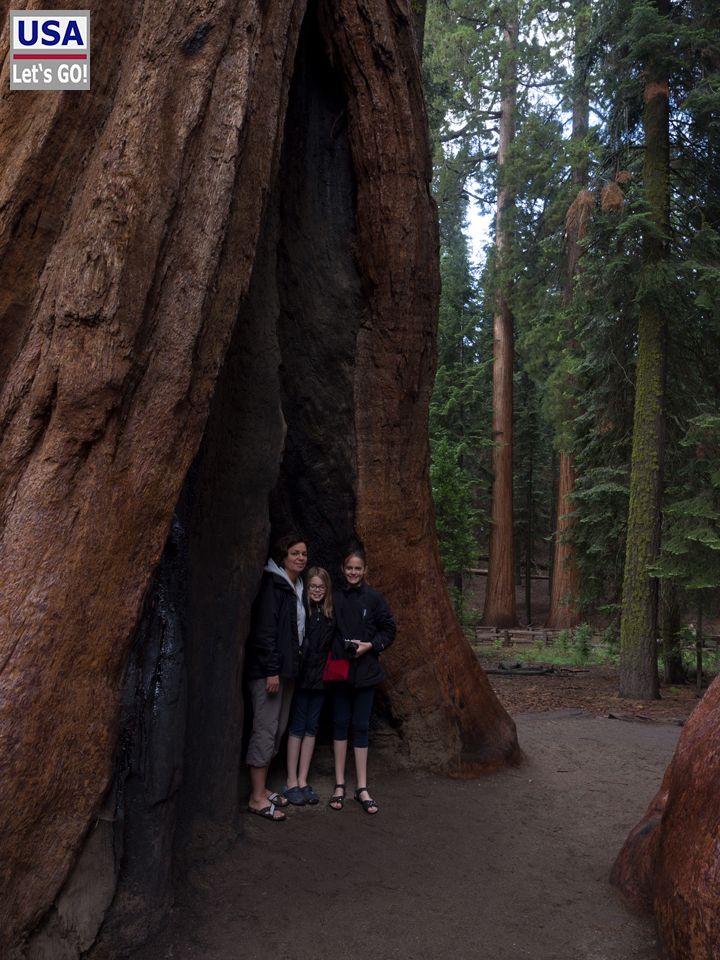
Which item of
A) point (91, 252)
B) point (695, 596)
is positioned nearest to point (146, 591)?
point (91, 252)

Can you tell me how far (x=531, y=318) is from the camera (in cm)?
2002

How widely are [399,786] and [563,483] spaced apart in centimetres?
1597

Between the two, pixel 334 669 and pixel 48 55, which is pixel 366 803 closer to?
pixel 334 669

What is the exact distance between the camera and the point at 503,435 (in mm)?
22719

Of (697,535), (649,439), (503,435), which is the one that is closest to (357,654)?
(697,535)

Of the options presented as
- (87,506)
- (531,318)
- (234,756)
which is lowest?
(234,756)

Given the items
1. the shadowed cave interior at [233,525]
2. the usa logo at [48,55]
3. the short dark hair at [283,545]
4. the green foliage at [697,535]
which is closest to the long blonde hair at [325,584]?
the short dark hair at [283,545]

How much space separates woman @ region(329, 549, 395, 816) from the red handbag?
5cm

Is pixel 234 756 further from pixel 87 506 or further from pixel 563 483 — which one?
pixel 563 483

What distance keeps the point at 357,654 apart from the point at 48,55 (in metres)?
4.23

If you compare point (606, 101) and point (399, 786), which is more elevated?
point (606, 101)

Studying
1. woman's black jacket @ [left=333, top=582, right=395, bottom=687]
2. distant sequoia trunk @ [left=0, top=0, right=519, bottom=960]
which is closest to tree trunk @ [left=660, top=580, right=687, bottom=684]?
woman's black jacket @ [left=333, top=582, right=395, bottom=687]

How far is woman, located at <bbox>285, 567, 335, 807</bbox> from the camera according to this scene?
5.83m

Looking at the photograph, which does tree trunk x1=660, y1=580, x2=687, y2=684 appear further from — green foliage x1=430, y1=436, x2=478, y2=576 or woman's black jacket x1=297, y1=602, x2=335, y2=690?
woman's black jacket x1=297, y1=602, x2=335, y2=690
